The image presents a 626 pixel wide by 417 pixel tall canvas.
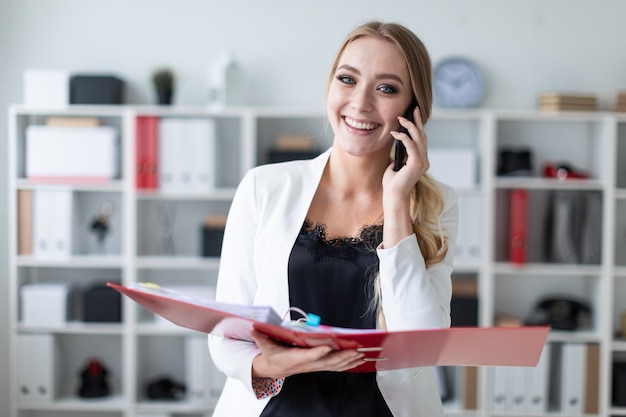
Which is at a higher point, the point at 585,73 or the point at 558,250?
the point at 585,73

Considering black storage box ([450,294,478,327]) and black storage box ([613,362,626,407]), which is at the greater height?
black storage box ([450,294,478,327])

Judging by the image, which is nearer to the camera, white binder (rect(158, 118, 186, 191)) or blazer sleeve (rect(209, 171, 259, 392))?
blazer sleeve (rect(209, 171, 259, 392))

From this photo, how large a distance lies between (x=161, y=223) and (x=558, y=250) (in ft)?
6.94

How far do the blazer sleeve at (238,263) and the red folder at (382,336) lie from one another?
0.21m

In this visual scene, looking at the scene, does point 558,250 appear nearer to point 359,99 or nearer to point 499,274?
point 499,274

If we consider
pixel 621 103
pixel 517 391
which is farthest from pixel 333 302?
pixel 621 103

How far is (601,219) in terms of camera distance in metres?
3.84

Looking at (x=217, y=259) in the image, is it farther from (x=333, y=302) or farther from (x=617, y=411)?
(x=333, y=302)

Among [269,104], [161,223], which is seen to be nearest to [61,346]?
[161,223]

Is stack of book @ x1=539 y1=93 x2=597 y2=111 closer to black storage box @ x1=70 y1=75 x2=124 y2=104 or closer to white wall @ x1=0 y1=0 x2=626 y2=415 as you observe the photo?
white wall @ x1=0 y1=0 x2=626 y2=415

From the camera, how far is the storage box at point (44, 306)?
12.9ft

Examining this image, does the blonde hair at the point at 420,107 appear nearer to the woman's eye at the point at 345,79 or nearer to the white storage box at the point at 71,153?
the woman's eye at the point at 345,79

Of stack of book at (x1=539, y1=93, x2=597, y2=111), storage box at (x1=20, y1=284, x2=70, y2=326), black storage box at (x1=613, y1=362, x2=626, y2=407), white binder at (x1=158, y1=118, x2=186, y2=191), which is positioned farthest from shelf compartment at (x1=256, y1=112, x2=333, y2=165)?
black storage box at (x1=613, y1=362, x2=626, y2=407)

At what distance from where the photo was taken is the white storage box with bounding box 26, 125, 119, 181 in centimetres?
A: 388
